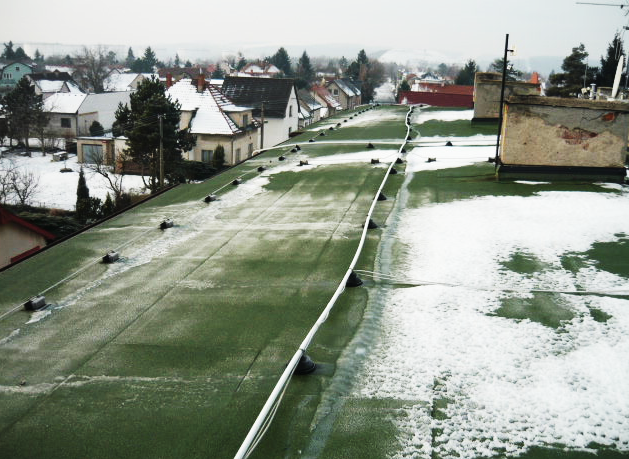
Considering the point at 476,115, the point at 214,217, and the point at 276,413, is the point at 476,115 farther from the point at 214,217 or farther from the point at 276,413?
the point at 276,413

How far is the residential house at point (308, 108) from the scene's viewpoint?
63906mm

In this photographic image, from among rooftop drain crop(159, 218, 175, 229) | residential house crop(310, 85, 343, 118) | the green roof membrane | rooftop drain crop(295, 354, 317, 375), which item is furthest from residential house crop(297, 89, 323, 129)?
rooftop drain crop(295, 354, 317, 375)

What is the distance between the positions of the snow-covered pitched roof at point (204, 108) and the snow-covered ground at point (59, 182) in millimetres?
5661

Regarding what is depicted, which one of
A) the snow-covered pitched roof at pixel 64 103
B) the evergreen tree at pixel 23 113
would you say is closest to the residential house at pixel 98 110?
the snow-covered pitched roof at pixel 64 103

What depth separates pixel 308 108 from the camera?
6619cm

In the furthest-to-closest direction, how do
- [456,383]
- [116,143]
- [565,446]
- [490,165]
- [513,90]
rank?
[116,143], [513,90], [490,165], [456,383], [565,446]

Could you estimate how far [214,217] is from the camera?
37.9 ft

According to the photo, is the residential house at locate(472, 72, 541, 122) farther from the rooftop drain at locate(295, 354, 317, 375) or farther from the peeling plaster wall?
the rooftop drain at locate(295, 354, 317, 375)

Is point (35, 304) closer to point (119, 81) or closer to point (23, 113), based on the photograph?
point (23, 113)

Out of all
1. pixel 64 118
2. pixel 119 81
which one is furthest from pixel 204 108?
pixel 119 81

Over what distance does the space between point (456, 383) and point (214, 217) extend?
741 centimetres

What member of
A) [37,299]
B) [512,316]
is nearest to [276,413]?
[512,316]

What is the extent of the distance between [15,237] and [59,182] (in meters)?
25.3

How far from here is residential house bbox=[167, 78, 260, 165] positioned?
1528 inches
